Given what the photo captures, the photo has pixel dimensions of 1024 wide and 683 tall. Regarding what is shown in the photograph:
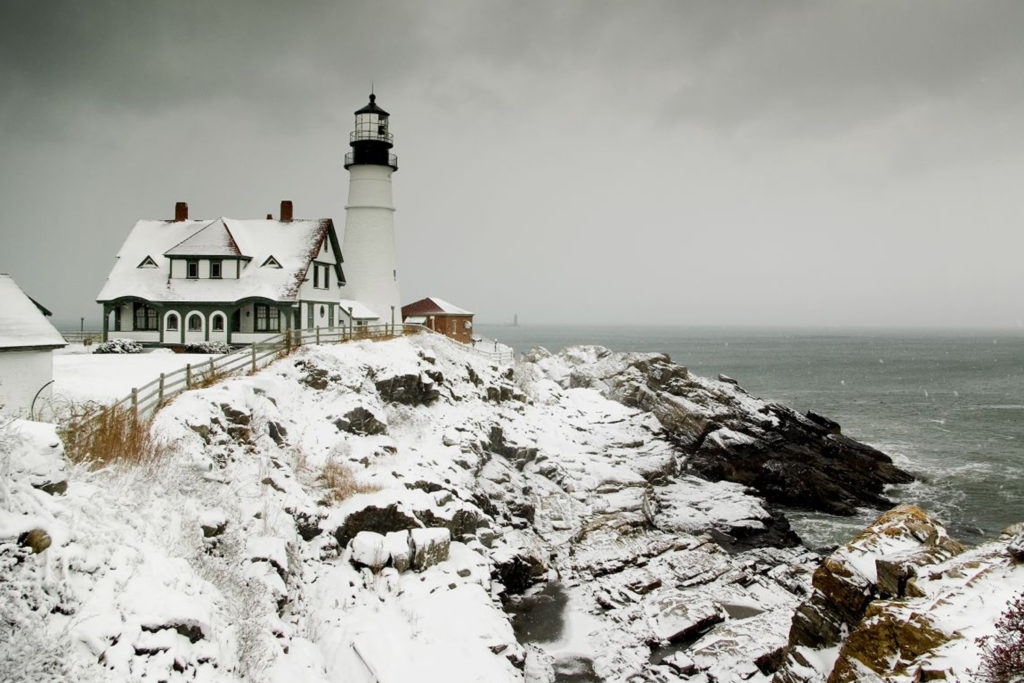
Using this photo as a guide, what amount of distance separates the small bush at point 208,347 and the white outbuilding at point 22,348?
49.2 feet

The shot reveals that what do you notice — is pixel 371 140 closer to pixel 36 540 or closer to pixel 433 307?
pixel 433 307

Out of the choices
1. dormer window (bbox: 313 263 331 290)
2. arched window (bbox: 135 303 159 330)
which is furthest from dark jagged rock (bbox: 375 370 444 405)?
arched window (bbox: 135 303 159 330)

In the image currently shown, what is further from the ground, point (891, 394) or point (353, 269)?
point (353, 269)

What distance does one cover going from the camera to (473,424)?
2855 centimetres

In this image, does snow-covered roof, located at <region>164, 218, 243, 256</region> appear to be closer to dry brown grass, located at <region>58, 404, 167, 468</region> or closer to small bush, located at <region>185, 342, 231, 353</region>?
small bush, located at <region>185, 342, 231, 353</region>

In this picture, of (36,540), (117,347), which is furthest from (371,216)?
(36,540)

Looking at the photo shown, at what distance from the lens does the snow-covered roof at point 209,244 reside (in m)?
36.5

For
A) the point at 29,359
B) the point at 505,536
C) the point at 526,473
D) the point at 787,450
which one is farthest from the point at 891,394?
the point at 29,359

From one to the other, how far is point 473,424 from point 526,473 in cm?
308

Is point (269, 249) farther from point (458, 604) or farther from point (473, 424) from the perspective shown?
point (458, 604)

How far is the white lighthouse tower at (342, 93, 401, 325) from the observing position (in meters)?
41.9

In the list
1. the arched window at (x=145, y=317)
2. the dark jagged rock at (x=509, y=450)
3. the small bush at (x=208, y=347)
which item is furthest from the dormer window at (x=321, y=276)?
the dark jagged rock at (x=509, y=450)

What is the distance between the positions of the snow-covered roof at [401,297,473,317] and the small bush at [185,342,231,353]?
15.9 metres

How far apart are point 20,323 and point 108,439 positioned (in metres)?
7.06
